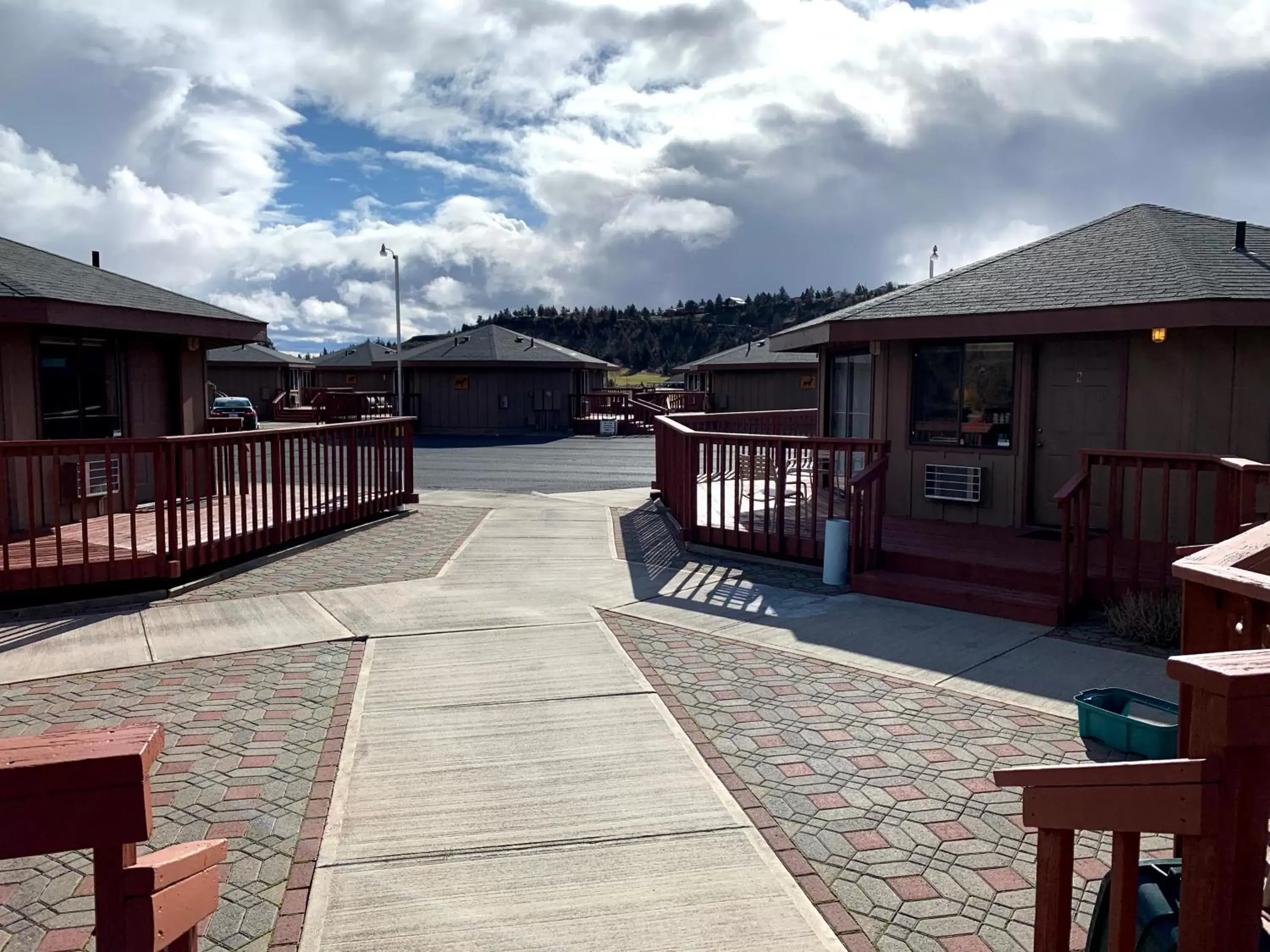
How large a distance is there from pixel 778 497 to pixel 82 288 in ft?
25.1

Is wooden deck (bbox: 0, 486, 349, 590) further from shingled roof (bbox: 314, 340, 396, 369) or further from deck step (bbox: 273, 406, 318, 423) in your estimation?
shingled roof (bbox: 314, 340, 396, 369)

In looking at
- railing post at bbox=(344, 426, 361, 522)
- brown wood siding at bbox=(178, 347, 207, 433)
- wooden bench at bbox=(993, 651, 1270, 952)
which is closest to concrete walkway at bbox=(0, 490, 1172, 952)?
wooden bench at bbox=(993, 651, 1270, 952)

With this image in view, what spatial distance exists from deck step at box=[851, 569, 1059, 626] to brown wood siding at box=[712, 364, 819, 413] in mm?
23308

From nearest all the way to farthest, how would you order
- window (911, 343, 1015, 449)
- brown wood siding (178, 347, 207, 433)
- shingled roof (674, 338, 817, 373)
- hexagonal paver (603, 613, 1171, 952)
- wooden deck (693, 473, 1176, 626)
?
hexagonal paver (603, 613, 1171, 952), wooden deck (693, 473, 1176, 626), window (911, 343, 1015, 449), brown wood siding (178, 347, 207, 433), shingled roof (674, 338, 817, 373)

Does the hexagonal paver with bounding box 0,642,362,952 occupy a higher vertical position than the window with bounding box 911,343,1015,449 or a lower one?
lower

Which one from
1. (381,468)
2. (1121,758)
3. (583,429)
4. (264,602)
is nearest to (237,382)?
(583,429)

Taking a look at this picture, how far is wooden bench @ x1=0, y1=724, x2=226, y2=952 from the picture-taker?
5.34 ft

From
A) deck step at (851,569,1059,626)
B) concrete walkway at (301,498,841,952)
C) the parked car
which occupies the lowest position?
concrete walkway at (301,498,841,952)

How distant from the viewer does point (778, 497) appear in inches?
368

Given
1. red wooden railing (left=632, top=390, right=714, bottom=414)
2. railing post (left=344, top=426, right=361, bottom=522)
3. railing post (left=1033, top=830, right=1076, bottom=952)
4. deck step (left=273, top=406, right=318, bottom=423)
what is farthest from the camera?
red wooden railing (left=632, top=390, right=714, bottom=414)

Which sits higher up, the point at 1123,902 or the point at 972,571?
the point at 1123,902

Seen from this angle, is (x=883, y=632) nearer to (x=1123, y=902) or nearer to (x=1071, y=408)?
(x=1071, y=408)

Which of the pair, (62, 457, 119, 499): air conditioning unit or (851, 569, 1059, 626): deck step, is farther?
(62, 457, 119, 499): air conditioning unit

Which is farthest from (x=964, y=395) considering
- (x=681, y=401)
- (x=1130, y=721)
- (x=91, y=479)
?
(x=681, y=401)
